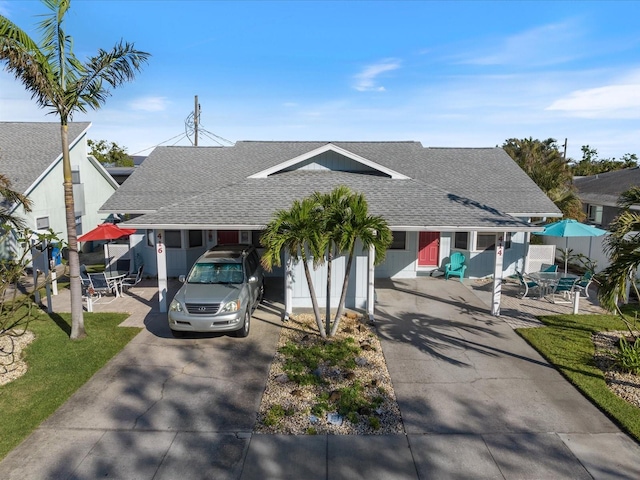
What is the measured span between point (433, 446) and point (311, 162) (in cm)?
1095

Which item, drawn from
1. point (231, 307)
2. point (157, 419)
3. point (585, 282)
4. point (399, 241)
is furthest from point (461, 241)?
point (157, 419)

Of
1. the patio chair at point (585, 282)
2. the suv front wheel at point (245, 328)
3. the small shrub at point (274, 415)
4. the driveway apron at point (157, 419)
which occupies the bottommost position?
the driveway apron at point (157, 419)

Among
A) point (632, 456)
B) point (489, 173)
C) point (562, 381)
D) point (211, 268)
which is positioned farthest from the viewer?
point (489, 173)

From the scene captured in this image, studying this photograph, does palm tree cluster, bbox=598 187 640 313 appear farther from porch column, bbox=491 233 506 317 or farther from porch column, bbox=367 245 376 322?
porch column, bbox=367 245 376 322

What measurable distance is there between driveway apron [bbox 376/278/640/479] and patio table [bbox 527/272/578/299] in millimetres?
3216

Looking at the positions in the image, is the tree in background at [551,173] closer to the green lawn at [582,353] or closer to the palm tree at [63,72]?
the green lawn at [582,353]

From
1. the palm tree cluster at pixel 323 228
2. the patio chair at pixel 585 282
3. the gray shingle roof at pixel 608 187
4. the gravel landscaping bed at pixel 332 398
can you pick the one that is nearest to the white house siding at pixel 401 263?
the patio chair at pixel 585 282

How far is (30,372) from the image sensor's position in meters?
8.82

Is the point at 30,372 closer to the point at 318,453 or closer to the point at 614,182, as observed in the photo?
the point at 318,453

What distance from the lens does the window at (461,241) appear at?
17055mm

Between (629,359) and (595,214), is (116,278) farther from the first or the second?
(595,214)

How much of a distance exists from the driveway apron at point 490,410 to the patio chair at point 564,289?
320cm

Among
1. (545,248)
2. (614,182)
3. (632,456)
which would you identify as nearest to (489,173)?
(545,248)

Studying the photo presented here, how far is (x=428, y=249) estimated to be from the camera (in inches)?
680
